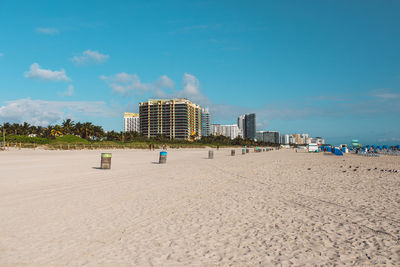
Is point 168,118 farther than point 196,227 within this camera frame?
Yes

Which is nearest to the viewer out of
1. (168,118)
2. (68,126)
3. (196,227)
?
(196,227)

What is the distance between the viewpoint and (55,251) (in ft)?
14.6

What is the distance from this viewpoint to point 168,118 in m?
174

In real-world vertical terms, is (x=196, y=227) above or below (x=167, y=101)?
below

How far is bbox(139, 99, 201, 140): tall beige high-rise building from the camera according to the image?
172375 mm

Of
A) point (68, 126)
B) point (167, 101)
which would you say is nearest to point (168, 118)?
point (167, 101)

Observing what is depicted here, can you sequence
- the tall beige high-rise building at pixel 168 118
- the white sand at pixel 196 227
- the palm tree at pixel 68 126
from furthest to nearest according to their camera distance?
the tall beige high-rise building at pixel 168 118
the palm tree at pixel 68 126
the white sand at pixel 196 227

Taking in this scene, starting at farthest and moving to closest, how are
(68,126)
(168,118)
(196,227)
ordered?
1. (168,118)
2. (68,126)
3. (196,227)

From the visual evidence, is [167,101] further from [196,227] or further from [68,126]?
[196,227]

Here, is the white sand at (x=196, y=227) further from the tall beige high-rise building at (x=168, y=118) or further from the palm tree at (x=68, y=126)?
the tall beige high-rise building at (x=168, y=118)

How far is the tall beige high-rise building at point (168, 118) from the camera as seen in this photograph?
172 meters

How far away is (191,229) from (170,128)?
169 m

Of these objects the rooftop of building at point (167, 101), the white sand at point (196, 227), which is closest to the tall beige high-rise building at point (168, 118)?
the rooftop of building at point (167, 101)

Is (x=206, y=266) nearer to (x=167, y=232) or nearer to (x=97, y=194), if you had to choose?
(x=167, y=232)
